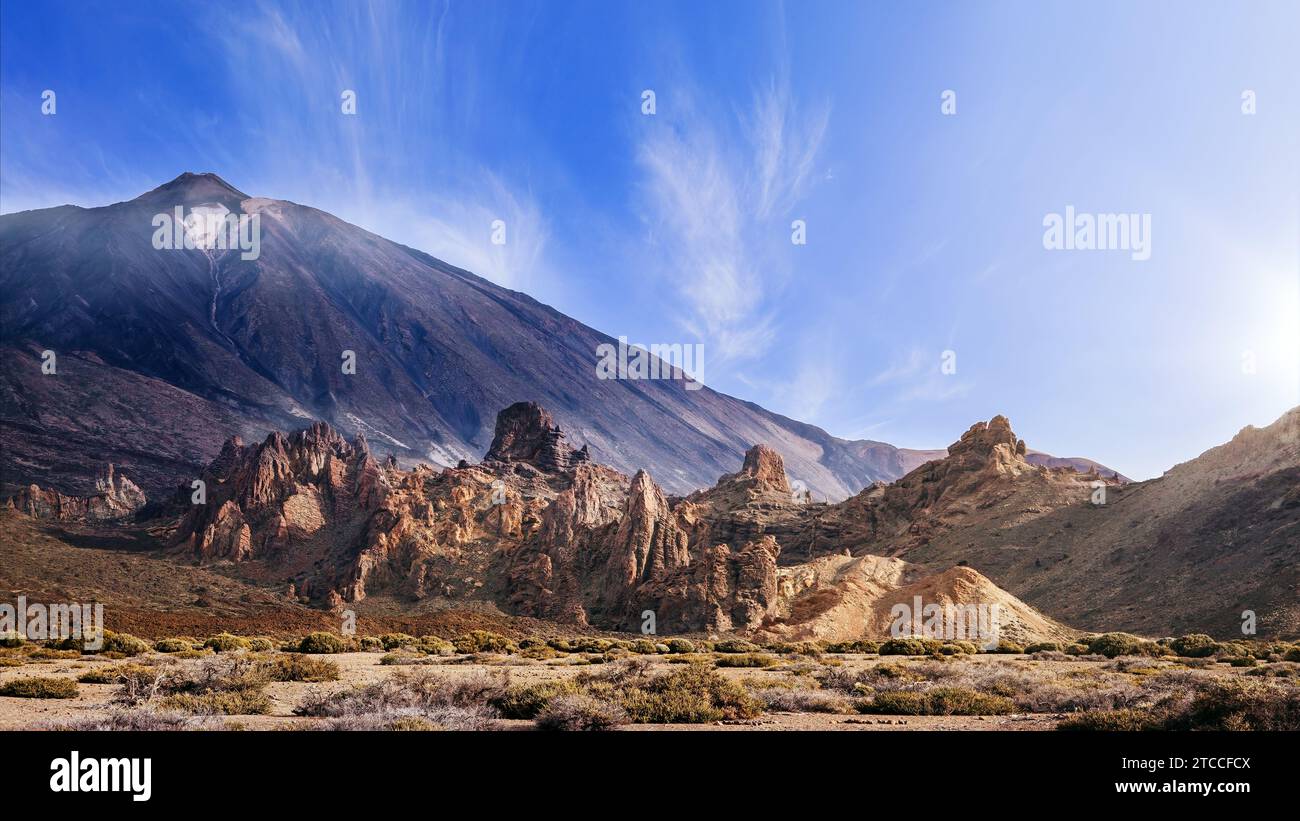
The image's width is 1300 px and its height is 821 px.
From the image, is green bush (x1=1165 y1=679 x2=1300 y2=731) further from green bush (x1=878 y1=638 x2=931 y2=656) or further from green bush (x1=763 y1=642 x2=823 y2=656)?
green bush (x1=763 y1=642 x2=823 y2=656)

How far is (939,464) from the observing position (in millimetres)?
97812

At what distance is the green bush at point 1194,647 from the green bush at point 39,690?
38.4 meters

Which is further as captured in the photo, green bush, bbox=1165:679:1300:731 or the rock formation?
the rock formation

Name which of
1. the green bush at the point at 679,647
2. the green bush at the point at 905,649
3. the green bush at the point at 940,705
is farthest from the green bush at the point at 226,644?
the green bush at the point at 905,649

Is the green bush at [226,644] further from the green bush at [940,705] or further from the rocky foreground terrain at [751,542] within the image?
the rocky foreground terrain at [751,542]

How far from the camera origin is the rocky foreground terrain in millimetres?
52406

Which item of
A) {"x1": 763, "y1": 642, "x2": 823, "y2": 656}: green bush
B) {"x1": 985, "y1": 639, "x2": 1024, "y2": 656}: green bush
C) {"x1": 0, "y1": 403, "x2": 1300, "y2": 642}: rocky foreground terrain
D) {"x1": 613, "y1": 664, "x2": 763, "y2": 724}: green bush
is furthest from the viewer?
{"x1": 0, "y1": 403, "x2": 1300, "y2": 642}: rocky foreground terrain

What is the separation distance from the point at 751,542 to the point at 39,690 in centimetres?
4863

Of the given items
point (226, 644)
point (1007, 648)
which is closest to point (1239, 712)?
point (1007, 648)

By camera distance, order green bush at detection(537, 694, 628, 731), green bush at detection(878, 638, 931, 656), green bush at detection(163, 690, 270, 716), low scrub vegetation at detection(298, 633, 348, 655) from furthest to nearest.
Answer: green bush at detection(878, 638, 931, 656), low scrub vegetation at detection(298, 633, 348, 655), green bush at detection(163, 690, 270, 716), green bush at detection(537, 694, 628, 731)

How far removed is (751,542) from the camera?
5922cm

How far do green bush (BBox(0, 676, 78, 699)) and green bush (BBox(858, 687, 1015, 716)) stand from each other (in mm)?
16244

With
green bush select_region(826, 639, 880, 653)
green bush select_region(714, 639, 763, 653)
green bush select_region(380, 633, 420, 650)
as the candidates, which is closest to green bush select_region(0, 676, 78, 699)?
green bush select_region(380, 633, 420, 650)
